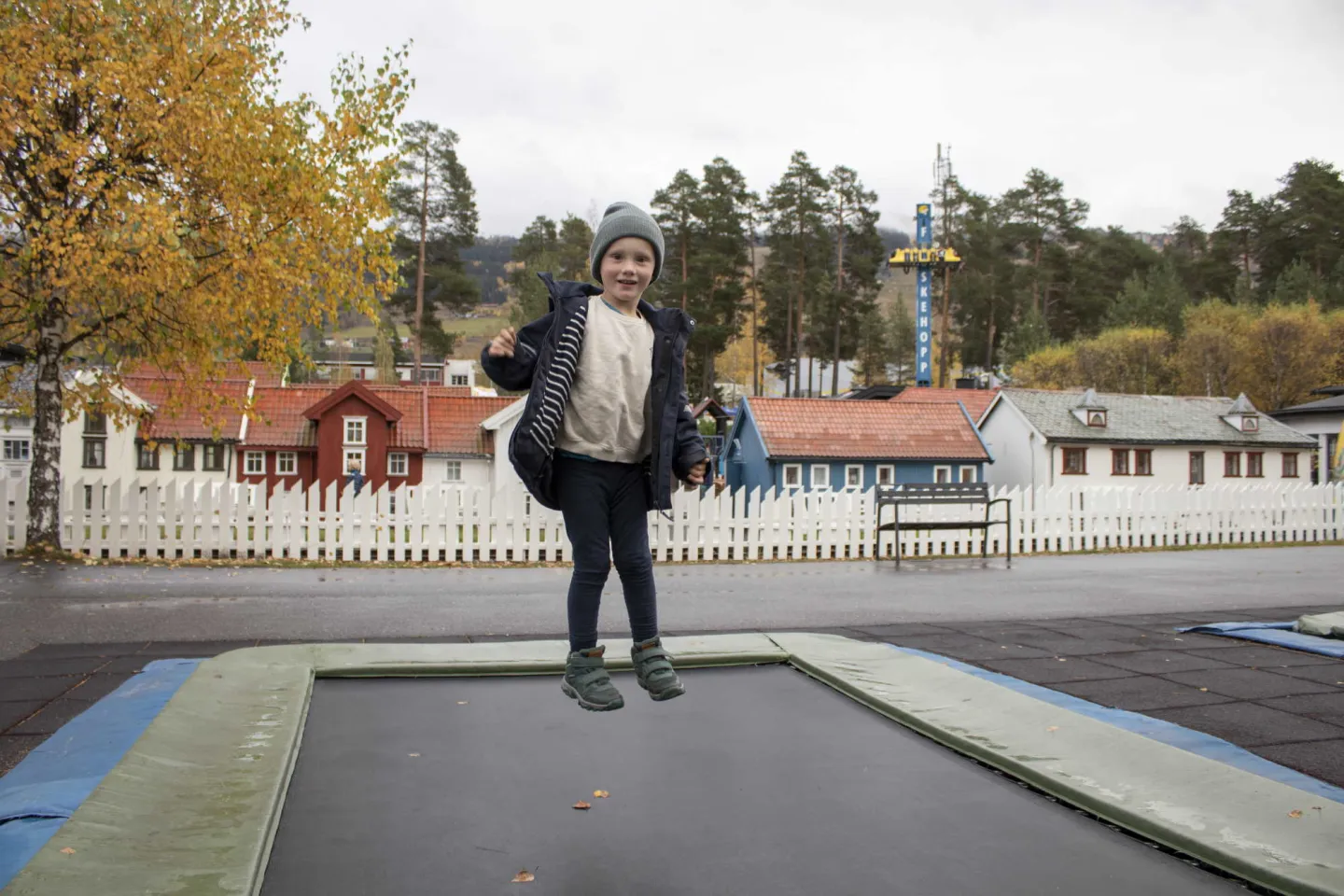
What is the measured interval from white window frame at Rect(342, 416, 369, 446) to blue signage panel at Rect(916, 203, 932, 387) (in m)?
25.8

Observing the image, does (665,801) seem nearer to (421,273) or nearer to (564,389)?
(564,389)

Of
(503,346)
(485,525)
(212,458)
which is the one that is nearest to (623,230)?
(503,346)

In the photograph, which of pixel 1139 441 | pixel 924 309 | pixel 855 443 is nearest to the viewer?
pixel 855 443

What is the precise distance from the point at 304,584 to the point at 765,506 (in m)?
6.00

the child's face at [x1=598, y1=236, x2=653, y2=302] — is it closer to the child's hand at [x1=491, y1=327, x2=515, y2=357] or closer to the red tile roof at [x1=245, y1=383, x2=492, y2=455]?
the child's hand at [x1=491, y1=327, x2=515, y2=357]

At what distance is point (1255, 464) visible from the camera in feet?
103

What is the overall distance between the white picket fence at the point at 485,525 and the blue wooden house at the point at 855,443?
11.1 m

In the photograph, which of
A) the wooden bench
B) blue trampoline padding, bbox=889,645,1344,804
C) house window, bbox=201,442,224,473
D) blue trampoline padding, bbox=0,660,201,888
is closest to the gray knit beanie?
blue trampoline padding, bbox=0,660,201,888

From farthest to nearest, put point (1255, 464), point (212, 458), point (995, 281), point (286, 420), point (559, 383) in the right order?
point (995, 281), point (1255, 464), point (212, 458), point (286, 420), point (559, 383)

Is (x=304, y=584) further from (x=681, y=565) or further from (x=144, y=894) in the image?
(x=144, y=894)

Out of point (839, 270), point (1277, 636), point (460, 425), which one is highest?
point (839, 270)

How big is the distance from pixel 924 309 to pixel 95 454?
3502 centimetres

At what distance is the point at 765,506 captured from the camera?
1266cm

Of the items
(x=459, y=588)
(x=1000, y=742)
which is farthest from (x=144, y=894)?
(x=459, y=588)
